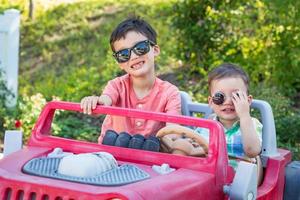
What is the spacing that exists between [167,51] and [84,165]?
685 centimetres

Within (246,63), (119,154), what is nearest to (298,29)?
(246,63)

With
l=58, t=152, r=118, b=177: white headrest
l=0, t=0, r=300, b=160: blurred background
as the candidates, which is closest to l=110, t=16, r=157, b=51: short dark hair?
l=58, t=152, r=118, b=177: white headrest

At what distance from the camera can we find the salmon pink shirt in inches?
153

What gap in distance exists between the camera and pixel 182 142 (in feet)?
11.3

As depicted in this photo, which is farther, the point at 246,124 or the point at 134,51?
the point at 134,51

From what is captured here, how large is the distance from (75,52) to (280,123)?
4477 mm

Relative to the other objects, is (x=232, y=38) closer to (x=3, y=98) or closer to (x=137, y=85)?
(x=3, y=98)

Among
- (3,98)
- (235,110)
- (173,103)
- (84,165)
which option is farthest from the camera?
(3,98)

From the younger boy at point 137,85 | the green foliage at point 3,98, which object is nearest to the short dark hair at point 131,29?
the younger boy at point 137,85

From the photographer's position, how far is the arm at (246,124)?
3.55 m

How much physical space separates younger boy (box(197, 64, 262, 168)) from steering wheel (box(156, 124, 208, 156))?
0.25 meters

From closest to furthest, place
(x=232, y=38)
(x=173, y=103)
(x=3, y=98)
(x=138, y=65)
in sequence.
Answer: (x=138, y=65), (x=173, y=103), (x=3, y=98), (x=232, y=38)

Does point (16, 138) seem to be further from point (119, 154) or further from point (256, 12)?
point (256, 12)

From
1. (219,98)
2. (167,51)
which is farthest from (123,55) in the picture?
(167,51)
